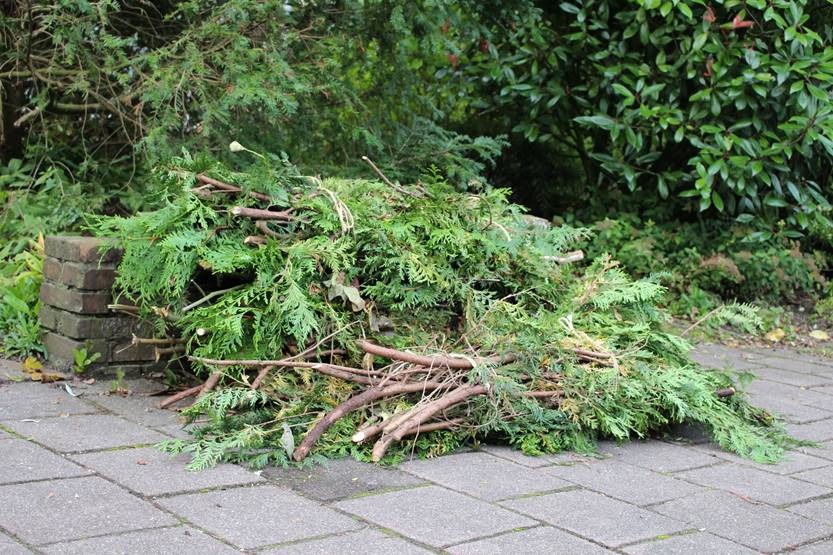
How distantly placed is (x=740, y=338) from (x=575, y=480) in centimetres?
367

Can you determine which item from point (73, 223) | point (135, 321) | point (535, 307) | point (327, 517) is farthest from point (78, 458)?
point (73, 223)

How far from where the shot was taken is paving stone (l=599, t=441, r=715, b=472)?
3.56 metres

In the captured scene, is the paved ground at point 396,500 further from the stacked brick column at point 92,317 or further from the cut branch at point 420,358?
Answer: the stacked brick column at point 92,317

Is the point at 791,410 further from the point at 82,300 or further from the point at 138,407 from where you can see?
the point at 82,300

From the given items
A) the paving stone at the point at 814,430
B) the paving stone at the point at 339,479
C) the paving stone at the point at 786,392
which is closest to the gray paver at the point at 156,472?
the paving stone at the point at 339,479

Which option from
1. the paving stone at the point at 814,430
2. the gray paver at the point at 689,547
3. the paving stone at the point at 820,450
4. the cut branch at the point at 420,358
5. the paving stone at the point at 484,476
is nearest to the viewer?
the gray paver at the point at 689,547

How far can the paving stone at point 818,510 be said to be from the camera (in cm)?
303

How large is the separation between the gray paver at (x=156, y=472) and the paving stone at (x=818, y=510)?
173cm

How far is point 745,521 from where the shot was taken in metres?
2.96

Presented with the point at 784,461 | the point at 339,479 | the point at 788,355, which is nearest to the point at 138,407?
the point at 339,479

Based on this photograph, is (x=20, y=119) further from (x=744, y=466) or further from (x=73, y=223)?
(x=744, y=466)

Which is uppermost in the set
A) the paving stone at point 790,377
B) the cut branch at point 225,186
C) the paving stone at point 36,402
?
the cut branch at point 225,186

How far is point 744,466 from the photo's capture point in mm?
3605

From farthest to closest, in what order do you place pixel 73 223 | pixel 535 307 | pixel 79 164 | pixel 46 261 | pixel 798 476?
pixel 79 164, pixel 73 223, pixel 46 261, pixel 535 307, pixel 798 476
